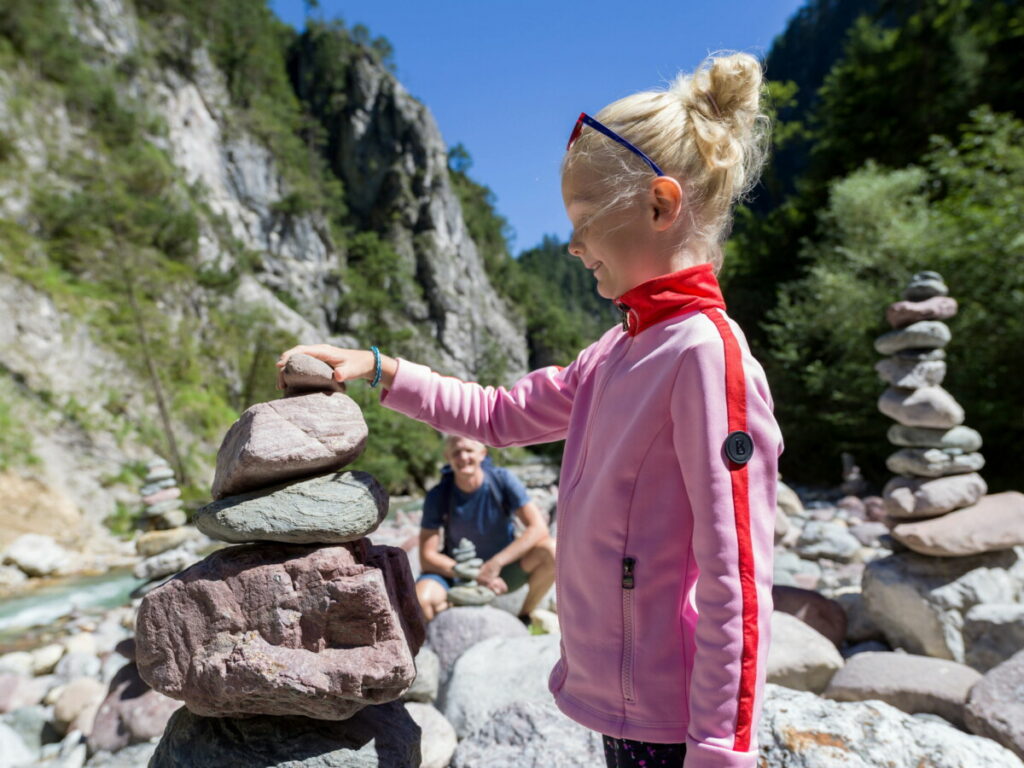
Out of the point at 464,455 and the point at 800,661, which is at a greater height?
the point at 464,455

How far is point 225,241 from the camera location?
1085 inches

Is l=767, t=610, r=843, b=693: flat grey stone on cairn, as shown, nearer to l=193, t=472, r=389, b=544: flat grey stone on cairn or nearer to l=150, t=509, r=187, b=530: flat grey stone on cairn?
l=193, t=472, r=389, b=544: flat grey stone on cairn

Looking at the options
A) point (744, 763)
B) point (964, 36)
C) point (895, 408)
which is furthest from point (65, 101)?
point (964, 36)

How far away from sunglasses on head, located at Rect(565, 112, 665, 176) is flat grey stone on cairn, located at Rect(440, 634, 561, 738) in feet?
8.51

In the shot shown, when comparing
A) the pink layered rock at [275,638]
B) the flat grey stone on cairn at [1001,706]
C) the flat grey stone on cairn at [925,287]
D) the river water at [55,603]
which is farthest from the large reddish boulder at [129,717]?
the flat grey stone on cairn at [925,287]

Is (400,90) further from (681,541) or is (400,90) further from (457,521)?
(681,541)

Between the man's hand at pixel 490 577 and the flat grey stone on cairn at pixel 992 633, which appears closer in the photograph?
the flat grey stone on cairn at pixel 992 633

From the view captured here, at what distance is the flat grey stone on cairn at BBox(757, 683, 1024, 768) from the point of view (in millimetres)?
2250

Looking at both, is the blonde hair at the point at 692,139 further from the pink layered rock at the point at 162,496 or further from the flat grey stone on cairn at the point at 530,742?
the pink layered rock at the point at 162,496

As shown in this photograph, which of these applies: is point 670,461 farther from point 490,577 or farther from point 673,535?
point 490,577

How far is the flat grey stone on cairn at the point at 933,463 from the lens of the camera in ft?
17.1

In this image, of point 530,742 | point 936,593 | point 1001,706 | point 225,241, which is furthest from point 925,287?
point 225,241

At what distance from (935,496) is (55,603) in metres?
10.1

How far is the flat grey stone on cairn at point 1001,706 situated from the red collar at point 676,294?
2.95 metres
